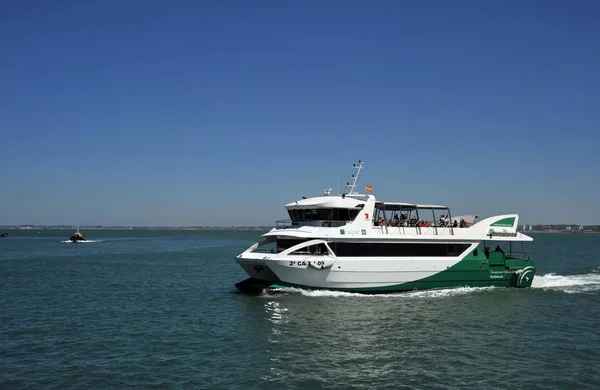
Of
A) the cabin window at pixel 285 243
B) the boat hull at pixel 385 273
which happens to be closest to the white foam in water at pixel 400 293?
the boat hull at pixel 385 273

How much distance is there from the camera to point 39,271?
4312 cm

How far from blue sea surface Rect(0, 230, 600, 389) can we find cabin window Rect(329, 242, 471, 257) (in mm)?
2192

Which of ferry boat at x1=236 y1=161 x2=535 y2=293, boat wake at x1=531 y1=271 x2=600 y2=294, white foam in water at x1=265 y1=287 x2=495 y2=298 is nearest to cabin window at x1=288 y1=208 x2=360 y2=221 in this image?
ferry boat at x1=236 y1=161 x2=535 y2=293

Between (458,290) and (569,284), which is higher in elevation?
(458,290)

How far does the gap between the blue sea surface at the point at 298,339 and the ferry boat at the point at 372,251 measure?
2.96ft

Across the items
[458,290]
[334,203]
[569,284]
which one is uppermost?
[334,203]

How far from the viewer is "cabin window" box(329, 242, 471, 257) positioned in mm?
26922

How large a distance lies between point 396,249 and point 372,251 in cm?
156

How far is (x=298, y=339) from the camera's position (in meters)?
18.8

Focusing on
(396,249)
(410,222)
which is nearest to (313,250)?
(396,249)

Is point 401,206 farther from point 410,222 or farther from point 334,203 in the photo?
point 334,203

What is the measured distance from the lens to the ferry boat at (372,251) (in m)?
26.5

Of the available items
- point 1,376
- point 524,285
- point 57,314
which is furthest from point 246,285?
point 524,285

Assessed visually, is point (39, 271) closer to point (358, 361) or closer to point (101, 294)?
point (101, 294)
